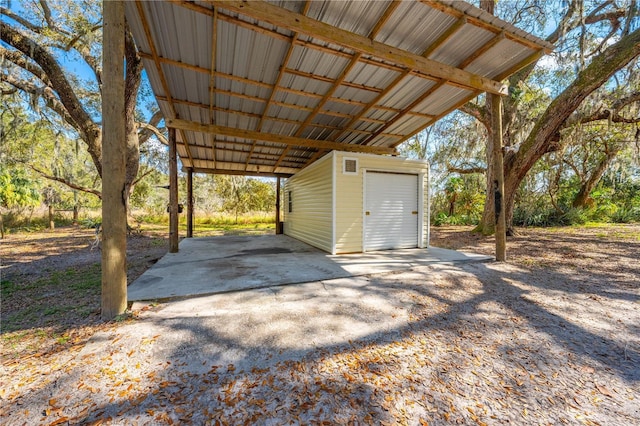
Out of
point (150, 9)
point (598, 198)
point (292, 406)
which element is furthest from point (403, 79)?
point (598, 198)

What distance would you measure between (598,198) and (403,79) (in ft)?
54.3

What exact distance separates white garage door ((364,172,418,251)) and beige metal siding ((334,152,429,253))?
181 millimetres

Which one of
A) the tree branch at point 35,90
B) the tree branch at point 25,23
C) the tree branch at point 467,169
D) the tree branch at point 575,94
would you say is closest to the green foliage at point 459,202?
the tree branch at point 467,169

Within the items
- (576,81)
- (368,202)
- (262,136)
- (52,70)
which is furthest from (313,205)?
(52,70)

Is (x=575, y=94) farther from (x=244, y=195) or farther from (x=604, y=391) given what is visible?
(x=244, y=195)

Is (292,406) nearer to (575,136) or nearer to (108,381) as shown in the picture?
(108,381)

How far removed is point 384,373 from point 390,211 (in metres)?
4.83

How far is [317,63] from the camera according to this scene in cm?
390

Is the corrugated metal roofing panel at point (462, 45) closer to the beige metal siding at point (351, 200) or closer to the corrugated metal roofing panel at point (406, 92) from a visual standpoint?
the corrugated metal roofing panel at point (406, 92)

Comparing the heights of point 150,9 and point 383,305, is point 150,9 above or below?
above

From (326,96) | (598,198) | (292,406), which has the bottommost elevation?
(292,406)

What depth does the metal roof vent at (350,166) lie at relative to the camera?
5.65 meters

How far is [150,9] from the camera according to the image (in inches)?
110

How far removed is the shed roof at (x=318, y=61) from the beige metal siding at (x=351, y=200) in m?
1.01
